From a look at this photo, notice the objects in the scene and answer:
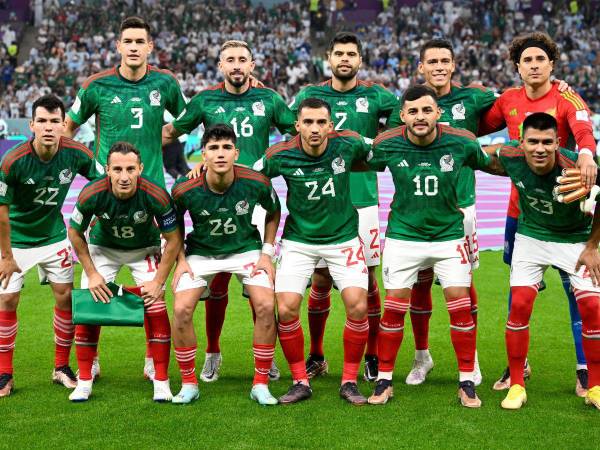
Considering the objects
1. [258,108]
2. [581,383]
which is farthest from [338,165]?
[581,383]

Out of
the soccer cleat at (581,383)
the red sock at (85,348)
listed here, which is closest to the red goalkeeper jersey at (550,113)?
the soccer cleat at (581,383)

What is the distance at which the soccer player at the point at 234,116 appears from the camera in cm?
629

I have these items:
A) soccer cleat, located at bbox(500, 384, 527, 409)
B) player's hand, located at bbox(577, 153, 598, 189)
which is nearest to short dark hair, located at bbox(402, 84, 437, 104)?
player's hand, located at bbox(577, 153, 598, 189)

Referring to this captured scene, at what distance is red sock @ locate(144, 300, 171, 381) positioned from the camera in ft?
18.8

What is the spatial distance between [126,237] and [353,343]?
1676 millimetres

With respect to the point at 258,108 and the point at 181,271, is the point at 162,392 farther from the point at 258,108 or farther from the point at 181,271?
the point at 258,108

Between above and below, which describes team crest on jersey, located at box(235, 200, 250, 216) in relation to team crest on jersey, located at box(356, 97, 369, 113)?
below

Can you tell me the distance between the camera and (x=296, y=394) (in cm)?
564

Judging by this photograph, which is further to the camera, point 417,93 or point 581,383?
point 581,383

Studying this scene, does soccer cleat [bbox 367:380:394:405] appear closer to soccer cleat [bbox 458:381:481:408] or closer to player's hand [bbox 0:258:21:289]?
soccer cleat [bbox 458:381:481:408]

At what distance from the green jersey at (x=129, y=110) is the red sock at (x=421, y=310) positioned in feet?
6.50

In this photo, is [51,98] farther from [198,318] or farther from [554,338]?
[554,338]

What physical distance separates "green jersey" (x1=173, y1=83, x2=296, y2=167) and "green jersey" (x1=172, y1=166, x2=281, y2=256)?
546 mm

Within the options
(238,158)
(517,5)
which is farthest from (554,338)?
(517,5)
